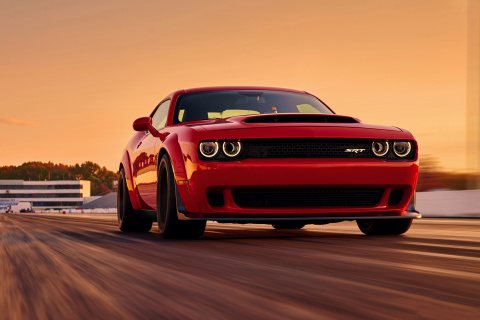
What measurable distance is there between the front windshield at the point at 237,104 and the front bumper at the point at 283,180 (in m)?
1.52

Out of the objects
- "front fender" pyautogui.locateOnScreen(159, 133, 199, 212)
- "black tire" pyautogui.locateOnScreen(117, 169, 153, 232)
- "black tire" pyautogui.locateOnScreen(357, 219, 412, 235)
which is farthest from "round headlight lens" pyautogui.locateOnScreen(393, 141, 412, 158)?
"black tire" pyautogui.locateOnScreen(117, 169, 153, 232)

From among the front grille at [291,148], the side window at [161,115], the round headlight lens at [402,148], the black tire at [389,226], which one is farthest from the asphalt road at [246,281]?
the side window at [161,115]

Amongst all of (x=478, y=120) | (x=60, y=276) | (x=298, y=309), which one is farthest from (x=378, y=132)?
(x=478, y=120)

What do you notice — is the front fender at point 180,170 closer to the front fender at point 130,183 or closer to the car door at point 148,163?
the car door at point 148,163

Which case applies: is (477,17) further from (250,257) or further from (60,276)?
(60,276)

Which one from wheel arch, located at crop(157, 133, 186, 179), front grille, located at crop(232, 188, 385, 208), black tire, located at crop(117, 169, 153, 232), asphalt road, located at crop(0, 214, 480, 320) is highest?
wheel arch, located at crop(157, 133, 186, 179)

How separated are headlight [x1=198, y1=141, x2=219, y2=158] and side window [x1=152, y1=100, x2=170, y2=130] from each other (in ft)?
6.12

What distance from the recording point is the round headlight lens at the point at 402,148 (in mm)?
6535

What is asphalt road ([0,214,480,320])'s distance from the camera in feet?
8.80

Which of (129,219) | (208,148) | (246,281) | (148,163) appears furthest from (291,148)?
(129,219)

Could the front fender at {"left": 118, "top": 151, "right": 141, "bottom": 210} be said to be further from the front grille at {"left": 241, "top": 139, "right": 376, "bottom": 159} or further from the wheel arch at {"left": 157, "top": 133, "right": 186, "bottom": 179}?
the front grille at {"left": 241, "top": 139, "right": 376, "bottom": 159}

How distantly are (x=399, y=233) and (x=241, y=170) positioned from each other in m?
2.11

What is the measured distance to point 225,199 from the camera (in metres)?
6.27

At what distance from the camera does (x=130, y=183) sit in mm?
9016
